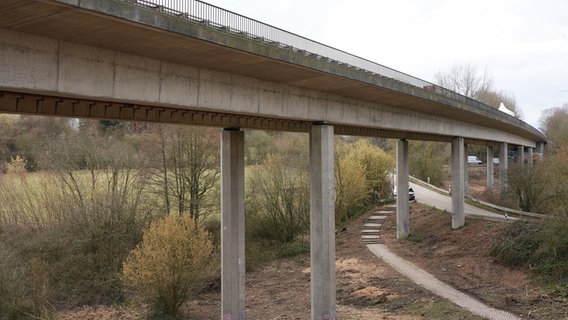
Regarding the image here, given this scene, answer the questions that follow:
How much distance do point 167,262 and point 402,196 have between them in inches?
682

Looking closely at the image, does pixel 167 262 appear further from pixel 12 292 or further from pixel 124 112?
pixel 124 112

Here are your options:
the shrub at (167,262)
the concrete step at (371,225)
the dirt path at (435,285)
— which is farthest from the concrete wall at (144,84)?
the concrete step at (371,225)

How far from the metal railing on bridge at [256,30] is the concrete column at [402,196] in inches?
460

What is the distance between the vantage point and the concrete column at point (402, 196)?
28703mm

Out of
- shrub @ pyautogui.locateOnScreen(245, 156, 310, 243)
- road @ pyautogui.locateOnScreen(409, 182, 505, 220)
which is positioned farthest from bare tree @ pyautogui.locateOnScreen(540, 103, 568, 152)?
shrub @ pyautogui.locateOnScreen(245, 156, 310, 243)

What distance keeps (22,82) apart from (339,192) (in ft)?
88.7

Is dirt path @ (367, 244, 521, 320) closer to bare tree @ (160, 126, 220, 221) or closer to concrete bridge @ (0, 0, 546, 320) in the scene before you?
concrete bridge @ (0, 0, 546, 320)

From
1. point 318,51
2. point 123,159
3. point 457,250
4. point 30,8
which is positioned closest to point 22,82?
A: point 30,8

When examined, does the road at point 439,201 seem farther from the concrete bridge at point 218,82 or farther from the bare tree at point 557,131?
the bare tree at point 557,131

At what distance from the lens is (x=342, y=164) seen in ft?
109

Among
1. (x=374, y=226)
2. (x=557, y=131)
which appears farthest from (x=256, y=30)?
(x=557, y=131)

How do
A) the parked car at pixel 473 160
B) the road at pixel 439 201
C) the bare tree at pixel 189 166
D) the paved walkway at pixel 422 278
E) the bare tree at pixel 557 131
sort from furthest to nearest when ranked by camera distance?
the parked car at pixel 473 160
the bare tree at pixel 557 131
the road at pixel 439 201
the bare tree at pixel 189 166
the paved walkway at pixel 422 278

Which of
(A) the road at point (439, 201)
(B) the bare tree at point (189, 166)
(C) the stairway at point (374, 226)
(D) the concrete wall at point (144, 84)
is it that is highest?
(D) the concrete wall at point (144, 84)

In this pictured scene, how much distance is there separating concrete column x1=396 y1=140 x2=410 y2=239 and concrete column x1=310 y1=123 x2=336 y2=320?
14.2 meters
